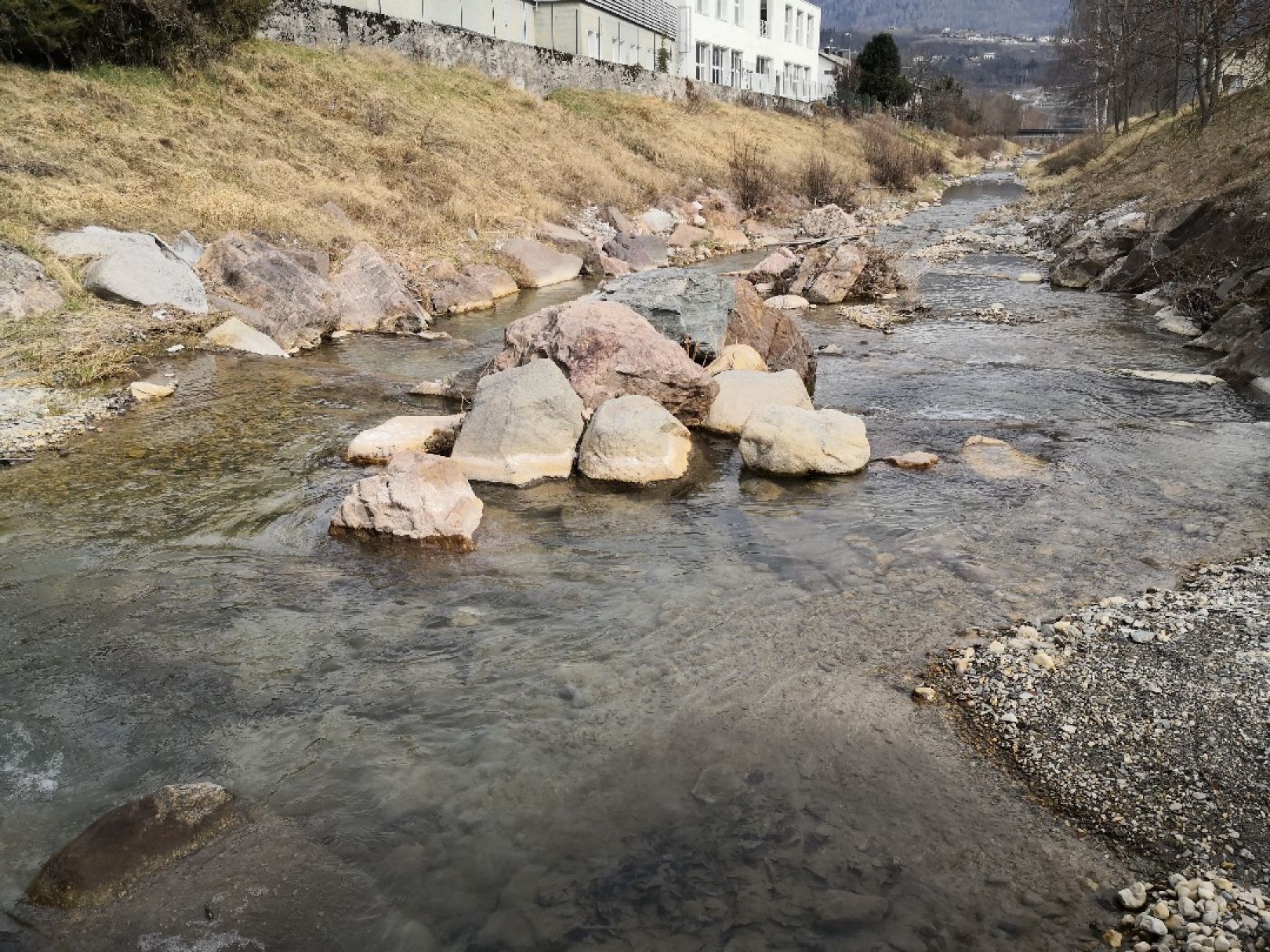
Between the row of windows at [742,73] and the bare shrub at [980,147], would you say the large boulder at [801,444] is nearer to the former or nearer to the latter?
the row of windows at [742,73]

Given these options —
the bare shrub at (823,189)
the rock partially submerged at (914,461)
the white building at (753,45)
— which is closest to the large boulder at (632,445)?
the rock partially submerged at (914,461)

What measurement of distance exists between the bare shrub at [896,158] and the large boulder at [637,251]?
69.3ft

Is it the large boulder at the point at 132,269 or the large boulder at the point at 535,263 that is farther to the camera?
the large boulder at the point at 535,263

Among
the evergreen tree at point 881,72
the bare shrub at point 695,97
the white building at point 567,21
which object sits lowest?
the bare shrub at point 695,97

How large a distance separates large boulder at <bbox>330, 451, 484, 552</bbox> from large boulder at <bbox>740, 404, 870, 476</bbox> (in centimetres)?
273

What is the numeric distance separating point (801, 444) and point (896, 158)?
3695 centimetres

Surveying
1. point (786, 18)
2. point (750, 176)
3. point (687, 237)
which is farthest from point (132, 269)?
point (786, 18)

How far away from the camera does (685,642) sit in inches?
210

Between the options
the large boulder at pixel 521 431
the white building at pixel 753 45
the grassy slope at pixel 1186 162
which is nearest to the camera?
the large boulder at pixel 521 431

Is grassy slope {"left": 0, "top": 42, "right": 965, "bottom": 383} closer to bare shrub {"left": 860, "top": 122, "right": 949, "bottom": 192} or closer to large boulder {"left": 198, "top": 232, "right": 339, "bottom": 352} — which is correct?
large boulder {"left": 198, "top": 232, "right": 339, "bottom": 352}

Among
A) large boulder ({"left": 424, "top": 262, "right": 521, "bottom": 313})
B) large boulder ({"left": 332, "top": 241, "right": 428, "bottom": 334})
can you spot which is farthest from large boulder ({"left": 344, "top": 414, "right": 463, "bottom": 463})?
large boulder ({"left": 424, "top": 262, "right": 521, "bottom": 313})

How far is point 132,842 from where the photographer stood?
145 inches

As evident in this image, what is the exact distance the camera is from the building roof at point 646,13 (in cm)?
3778

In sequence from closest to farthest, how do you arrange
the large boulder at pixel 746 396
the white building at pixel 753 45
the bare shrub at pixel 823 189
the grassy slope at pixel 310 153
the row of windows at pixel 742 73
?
the large boulder at pixel 746 396
the grassy slope at pixel 310 153
the bare shrub at pixel 823 189
the white building at pixel 753 45
the row of windows at pixel 742 73
